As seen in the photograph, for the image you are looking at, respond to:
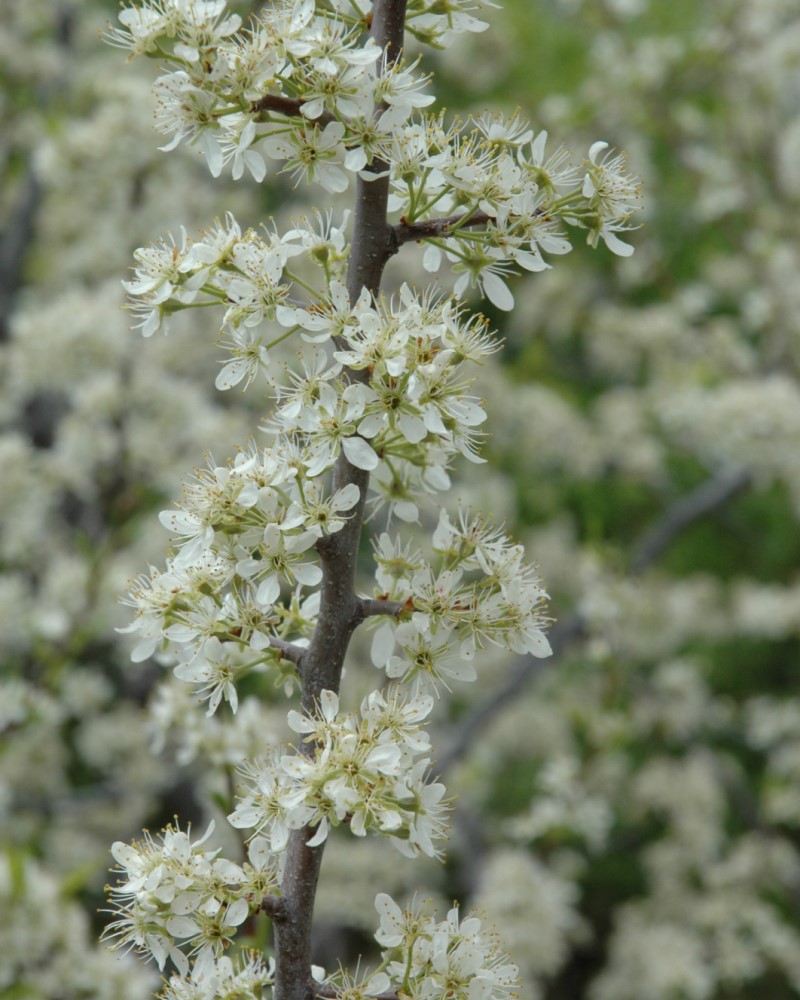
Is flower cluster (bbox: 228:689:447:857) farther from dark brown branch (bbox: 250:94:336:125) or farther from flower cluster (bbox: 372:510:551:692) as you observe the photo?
dark brown branch (bbox: 250:94:336:125)

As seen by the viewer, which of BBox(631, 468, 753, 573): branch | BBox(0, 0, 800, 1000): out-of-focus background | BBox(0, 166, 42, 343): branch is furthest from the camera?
BBox(0, 166, 42, 343): branch

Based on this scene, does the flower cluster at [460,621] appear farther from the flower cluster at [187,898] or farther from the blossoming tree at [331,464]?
the flower cluster at [187,898]

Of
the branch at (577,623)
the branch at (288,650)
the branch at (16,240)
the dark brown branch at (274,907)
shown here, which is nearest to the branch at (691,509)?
the branch at (577,623)

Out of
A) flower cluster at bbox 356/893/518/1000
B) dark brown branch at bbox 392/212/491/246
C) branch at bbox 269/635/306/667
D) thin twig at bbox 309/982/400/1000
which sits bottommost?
thin twig at bbox 309/982/400/1000

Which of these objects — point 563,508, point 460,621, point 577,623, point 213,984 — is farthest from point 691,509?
point 213,984

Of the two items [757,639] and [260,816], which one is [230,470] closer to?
[260,816]

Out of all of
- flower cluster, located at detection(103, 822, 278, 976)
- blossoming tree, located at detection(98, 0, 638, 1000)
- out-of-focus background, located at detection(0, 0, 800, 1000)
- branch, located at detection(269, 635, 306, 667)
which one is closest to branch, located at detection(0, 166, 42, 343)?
out-of-focus background, located at detection(0, 0, 800, 1000)

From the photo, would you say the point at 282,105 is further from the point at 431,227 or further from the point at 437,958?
the point at 437,958
